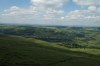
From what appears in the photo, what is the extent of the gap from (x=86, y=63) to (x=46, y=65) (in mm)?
36852

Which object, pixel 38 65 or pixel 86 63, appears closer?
pixel 38 65

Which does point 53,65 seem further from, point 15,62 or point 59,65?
point 15,62

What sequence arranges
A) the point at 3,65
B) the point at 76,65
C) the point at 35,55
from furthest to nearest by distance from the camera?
the point at 35,55 < the point at 76,65 < the point at 3,65

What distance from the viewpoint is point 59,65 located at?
468 ft

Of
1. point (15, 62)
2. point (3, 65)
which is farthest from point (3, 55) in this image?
point (3, 65)

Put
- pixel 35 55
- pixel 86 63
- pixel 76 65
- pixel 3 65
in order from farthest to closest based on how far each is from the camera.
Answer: pixel 35 55 → pixel 86 63 → pixel 76 65 → pixel 3 65

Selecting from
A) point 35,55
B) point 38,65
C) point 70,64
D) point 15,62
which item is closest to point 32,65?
point 38,65

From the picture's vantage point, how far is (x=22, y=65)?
133500mm

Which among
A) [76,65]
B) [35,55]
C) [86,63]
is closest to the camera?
[76,65]

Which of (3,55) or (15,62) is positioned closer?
(15,62)

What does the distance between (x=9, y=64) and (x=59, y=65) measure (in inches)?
1439

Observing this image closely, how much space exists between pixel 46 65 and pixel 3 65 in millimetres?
30946

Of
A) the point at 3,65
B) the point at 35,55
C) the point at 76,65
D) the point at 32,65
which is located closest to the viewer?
the point at 3,65

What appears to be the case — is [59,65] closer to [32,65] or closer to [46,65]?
[46,65]
